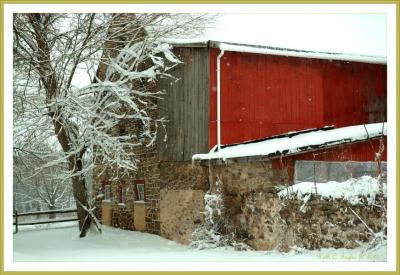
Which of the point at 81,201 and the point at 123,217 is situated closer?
the point at 81,201

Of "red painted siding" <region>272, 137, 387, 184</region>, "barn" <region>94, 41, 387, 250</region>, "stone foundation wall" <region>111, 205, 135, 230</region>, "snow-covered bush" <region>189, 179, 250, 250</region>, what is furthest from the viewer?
"stone foundation wall" <region>111, 205, 135, 230</region>

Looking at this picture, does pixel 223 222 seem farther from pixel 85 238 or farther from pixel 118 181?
pixel 118 181

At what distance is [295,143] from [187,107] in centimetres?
382

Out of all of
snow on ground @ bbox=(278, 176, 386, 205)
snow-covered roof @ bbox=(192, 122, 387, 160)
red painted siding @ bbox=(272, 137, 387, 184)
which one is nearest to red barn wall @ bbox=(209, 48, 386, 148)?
snow-covered roof @ bbox=(192, 122, 387, 160)

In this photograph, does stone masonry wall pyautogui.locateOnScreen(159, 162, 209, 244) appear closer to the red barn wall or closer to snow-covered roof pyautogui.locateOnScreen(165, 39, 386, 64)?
the red barn wall

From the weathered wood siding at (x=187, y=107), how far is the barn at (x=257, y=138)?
29mm

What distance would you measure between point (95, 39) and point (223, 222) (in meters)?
Answer: 6.14

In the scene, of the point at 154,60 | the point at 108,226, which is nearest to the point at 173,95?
the point at 154,60

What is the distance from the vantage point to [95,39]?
45.0 feet

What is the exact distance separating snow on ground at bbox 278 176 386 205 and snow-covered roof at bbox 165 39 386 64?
16.2ft

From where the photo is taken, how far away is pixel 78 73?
1441 centimetres

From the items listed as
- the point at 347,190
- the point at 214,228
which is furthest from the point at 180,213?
the point at 347,190

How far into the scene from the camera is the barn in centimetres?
1091

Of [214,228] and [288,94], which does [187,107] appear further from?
[214,228]
